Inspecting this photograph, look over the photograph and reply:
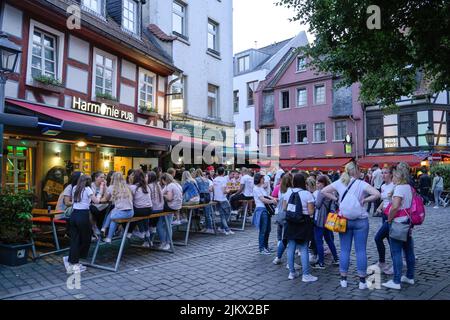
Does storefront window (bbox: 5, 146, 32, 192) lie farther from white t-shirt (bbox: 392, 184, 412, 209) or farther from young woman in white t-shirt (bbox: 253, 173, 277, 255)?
white t-shirt (bbox: 392, 184, 412, 209)

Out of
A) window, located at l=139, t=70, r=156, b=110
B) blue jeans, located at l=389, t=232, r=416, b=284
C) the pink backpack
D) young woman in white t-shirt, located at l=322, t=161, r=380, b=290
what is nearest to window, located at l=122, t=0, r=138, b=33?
window, located at l=139, t=70, r=156, b=110

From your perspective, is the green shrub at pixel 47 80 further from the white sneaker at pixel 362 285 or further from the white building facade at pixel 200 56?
the white sneaker at pixel 362 285

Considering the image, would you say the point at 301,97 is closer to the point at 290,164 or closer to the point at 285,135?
the point at 285,135

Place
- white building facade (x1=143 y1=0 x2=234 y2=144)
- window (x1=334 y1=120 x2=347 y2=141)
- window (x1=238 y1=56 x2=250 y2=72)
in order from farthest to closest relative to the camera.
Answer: window (x1=238 y1=56 x2=250 y2=72) < window (x1=334 y1=120 x2=347 y2=141) < white building facade (x1=143 y1=0 x2=234 y2=144)

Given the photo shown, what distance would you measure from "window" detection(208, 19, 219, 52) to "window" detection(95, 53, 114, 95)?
7.12m

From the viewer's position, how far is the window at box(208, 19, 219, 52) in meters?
18.7

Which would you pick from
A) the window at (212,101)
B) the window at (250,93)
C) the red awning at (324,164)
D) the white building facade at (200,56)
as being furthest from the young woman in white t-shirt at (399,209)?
the window at (250,93)

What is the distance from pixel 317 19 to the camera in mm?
7355

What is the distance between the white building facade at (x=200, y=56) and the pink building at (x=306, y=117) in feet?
36.3

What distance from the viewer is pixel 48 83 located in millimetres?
9836

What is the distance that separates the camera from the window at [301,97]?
1273 inches

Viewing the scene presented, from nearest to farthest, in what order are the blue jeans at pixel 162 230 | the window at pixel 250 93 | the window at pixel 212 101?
the blue jeans at pixel 162 230, the window at pixel 212 101, the window at pixel 250 93

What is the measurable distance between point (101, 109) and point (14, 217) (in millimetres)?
5860
